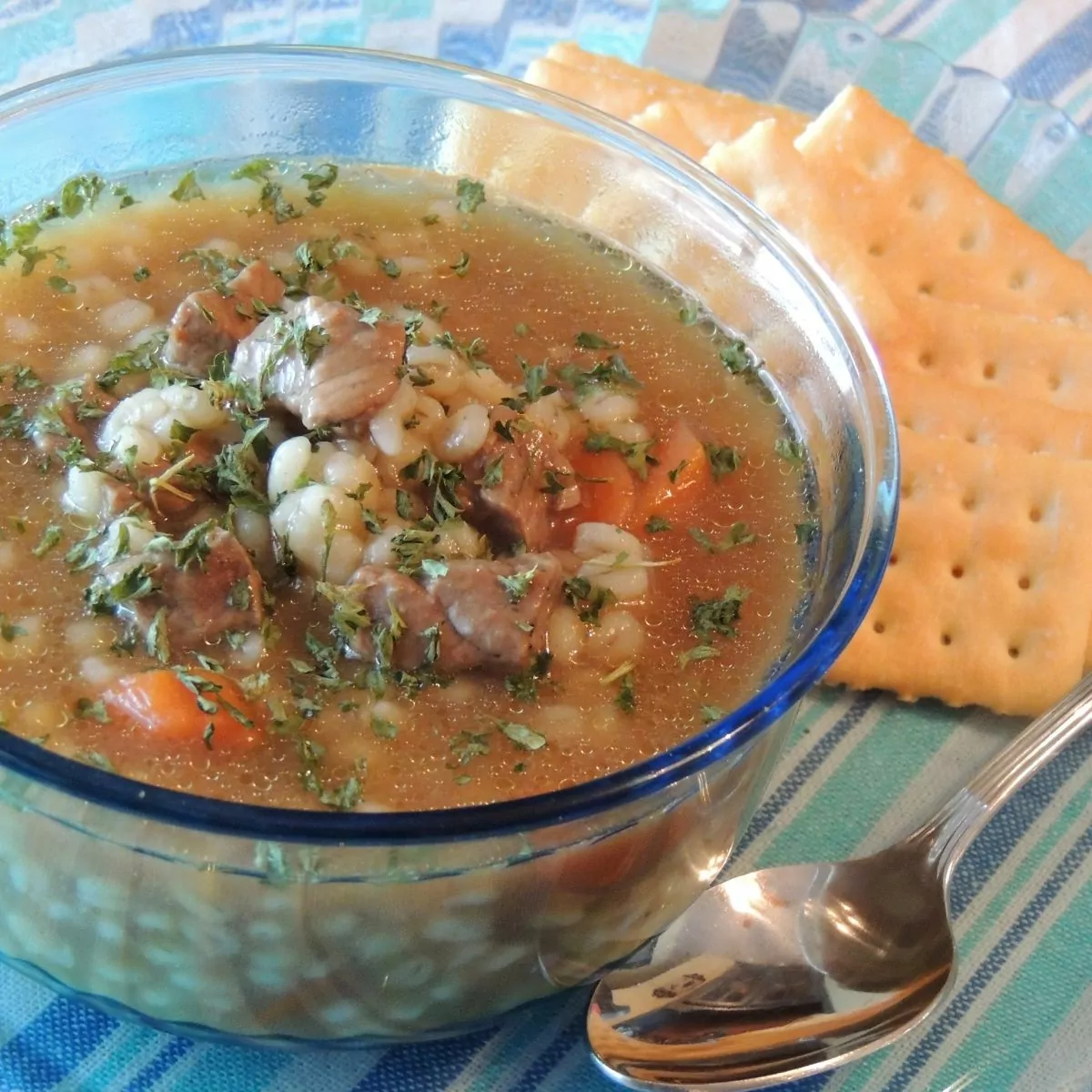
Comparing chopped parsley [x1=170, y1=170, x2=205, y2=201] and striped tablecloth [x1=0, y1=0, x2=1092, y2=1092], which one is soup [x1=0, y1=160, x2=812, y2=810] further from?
striped tablecloth [x1=0, y1=0, x2=1092, y2=1092]

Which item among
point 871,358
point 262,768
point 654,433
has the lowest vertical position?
point 262,768

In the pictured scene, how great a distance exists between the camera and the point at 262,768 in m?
1.48

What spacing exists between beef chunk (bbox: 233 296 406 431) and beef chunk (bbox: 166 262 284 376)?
0.07m

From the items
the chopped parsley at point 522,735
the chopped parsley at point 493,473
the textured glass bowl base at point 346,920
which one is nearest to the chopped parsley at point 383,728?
the chopped parsley at point 522,735

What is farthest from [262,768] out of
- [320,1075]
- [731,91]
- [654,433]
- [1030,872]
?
[731,91]

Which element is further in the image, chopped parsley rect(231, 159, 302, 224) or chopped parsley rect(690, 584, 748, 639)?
chopped parsley rect(231, 159, 302, 224)

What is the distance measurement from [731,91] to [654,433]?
1.56 m

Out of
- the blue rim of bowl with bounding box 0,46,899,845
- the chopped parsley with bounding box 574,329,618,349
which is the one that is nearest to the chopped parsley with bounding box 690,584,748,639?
the blue rim of bowl with bounding box 0,46,899,845

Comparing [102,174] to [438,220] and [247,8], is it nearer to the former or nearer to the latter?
[438,220]

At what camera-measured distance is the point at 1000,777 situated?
2.01 meters

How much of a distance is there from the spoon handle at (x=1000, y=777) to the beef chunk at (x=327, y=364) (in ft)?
3.29

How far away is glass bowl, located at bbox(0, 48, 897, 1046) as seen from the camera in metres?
1.26

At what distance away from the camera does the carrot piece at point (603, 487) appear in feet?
6.11

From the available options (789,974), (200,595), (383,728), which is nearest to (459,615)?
(383,728)
